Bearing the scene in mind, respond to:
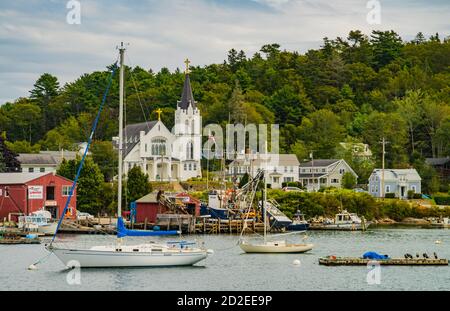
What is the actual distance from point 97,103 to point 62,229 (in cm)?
8095

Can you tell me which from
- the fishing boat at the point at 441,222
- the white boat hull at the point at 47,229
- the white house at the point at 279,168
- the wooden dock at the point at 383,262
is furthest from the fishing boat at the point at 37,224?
the white house at the point at 279,168

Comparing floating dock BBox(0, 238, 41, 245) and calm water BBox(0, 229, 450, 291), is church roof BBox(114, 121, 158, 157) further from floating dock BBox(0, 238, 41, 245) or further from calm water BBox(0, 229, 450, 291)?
calm water BBox(0, 229, 450, 291)

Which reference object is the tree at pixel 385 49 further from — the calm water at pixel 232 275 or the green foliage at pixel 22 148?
the calm water at pixel 232 275

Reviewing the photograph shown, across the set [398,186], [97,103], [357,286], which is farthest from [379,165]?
[357,286]

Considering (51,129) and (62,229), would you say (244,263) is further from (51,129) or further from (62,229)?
(51,129)

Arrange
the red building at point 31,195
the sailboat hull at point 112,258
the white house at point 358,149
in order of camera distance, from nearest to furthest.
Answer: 1. the sailboat hull at point 112,258
2. the red building at point 31,195
3. the white house at point 358,149

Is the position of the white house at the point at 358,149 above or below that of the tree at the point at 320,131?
below

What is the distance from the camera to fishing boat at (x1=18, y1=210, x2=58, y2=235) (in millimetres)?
80125

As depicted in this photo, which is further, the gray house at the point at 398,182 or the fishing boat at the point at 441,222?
the gray house at the point at 398,182

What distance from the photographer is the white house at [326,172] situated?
126m

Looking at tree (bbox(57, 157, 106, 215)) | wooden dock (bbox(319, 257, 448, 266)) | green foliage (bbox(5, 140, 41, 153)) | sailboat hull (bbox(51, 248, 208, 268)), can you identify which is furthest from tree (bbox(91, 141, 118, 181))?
sailboat hull (bbox(51, 248, 208, 268))

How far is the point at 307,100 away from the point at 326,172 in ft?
94.5

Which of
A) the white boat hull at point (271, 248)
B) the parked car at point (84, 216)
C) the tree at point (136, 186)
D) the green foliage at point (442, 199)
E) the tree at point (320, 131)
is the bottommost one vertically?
the white boat hull at point (271, 248)

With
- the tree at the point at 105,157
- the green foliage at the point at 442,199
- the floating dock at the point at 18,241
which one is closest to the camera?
the floating dock at the point at 18,241
